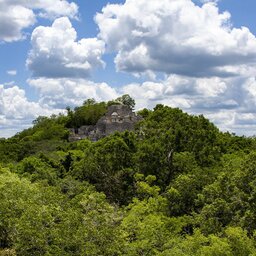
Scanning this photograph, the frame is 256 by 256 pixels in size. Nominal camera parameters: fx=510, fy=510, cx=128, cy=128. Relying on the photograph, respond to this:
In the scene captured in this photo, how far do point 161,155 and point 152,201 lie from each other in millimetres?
8212

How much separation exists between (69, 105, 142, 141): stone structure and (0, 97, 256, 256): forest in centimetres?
2137

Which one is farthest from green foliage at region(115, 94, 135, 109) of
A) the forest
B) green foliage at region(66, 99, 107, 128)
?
the forest

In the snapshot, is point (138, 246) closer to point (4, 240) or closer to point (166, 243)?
point (166, 243)

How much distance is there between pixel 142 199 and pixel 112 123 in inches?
1685

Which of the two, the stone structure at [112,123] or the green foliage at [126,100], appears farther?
the green foliage at [126,100]

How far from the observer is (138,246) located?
2591cm

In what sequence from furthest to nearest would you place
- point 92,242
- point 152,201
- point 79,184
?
point 79,184 < point 152,201 < point 92,242

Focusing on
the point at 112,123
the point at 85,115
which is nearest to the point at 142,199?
the point at 112,123

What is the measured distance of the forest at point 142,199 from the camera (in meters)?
23.8

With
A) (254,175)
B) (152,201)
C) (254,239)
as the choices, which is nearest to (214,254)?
(254,239)

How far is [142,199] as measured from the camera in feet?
126

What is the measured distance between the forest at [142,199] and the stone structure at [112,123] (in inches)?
841

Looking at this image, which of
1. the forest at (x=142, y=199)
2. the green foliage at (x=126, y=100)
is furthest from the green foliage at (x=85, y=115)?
the forest at (x=142, y=199)

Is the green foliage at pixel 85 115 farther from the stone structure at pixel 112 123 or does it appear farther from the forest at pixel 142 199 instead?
the forest at pixel 142 199
